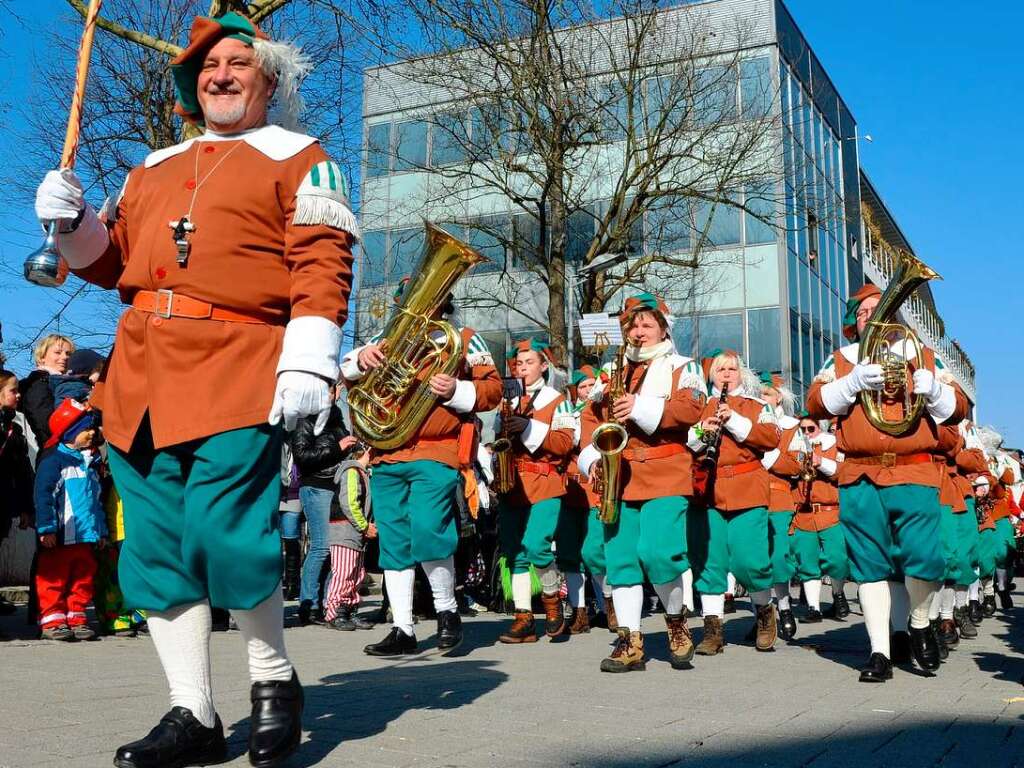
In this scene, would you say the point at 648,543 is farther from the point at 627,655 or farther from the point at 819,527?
the point at 819,527

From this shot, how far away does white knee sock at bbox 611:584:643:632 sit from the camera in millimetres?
6586

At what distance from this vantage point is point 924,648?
6.59m

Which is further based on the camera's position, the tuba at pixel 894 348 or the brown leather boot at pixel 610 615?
the brown leather boot at pixel 610 615

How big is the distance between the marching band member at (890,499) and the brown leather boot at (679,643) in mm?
960

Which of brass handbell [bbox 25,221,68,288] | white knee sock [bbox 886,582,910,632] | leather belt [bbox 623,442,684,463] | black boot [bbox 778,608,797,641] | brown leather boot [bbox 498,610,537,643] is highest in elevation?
brass handbell [bbox 25,221,68,288]

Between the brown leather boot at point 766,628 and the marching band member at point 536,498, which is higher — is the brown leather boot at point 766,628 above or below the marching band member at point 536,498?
below

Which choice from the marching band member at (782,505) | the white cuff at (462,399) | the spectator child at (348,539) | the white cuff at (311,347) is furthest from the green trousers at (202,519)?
the marching band member at (782,505)

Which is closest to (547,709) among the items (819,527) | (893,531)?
(893,531)

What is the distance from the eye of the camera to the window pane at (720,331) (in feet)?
90.2

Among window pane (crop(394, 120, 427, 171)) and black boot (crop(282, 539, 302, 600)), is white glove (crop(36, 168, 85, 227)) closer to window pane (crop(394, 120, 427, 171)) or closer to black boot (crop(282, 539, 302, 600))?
black boot (crop(282, 539, 302, 600))

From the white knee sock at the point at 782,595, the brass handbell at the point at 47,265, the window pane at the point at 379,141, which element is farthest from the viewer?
the window pane at the point at 379,141

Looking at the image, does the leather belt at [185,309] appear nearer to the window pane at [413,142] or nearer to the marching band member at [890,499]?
the marching band member at [890,499]

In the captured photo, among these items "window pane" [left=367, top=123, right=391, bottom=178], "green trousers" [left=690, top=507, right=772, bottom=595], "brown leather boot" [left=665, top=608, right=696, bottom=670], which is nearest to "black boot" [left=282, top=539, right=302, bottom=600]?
"green trousers" [left=690, top=507, right=772, bottom=595]

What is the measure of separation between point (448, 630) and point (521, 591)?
1.55 m
